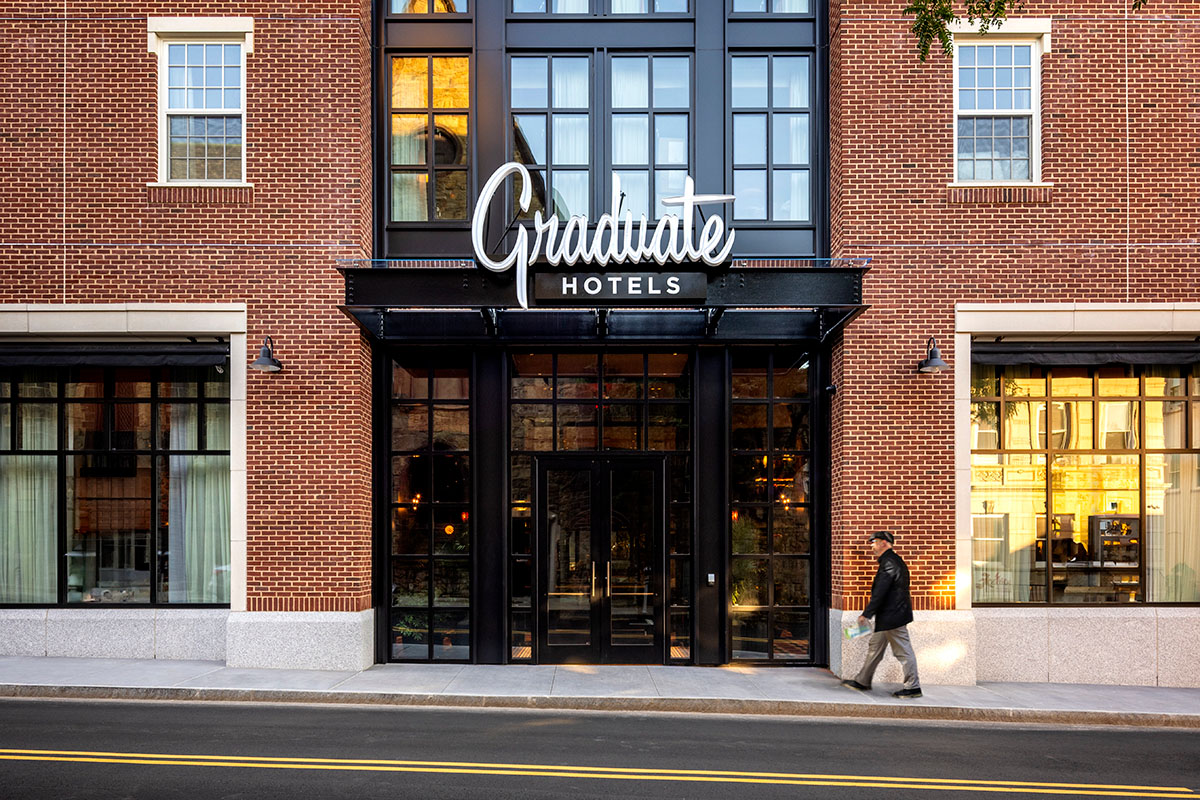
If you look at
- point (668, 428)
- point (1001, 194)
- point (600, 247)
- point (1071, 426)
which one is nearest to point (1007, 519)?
point (1071, 426)

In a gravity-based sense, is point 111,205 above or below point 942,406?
above

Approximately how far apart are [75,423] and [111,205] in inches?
117

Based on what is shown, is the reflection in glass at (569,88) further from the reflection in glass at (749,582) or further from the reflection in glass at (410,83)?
the reflection in glass at (749,582)

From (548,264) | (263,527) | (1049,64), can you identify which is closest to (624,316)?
(548,264)

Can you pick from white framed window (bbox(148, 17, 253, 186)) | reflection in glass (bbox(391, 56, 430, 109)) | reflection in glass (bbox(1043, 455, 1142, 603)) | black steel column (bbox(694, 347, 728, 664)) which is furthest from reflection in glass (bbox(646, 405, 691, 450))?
white framed window (bbox(148, 17, 253, 186))

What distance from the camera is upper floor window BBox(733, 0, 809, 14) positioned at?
1259 centimetres

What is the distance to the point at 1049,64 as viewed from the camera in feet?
38.9

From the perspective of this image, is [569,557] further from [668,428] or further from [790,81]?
[790,81]

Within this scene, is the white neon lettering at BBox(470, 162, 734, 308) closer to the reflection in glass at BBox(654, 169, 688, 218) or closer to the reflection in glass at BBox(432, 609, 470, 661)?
the reflection in glass at BBox(654, 169, 688, 218)

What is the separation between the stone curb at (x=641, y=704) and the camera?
9.97 m

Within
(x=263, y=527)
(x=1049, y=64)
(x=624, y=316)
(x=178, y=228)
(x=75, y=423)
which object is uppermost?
(x=1049, y=64)

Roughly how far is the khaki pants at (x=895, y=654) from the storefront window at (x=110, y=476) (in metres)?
8.36

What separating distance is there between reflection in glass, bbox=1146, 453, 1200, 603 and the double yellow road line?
5267mm

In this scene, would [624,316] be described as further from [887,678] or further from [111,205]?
[111,205]
